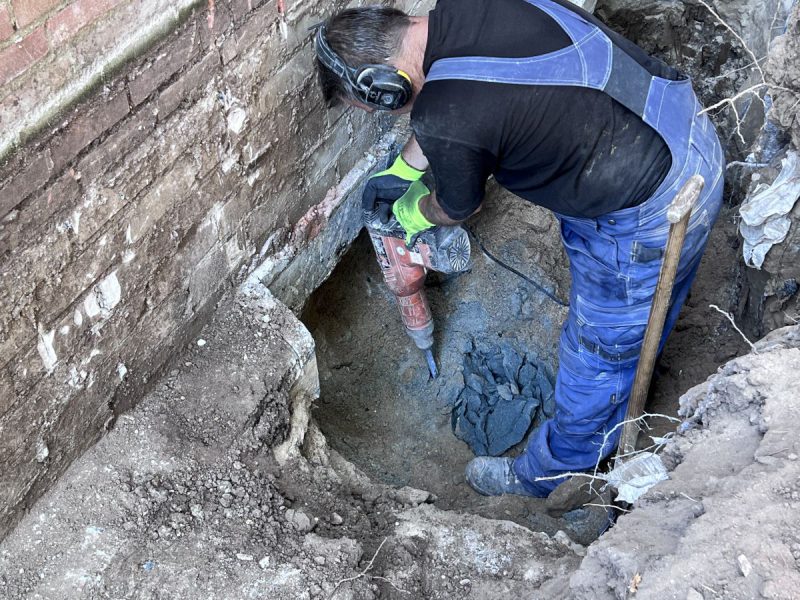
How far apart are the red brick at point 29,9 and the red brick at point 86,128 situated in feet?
0.95

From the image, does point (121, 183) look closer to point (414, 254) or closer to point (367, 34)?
point (367, 34)

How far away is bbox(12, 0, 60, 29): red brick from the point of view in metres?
1.81

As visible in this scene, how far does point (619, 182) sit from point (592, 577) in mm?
1326

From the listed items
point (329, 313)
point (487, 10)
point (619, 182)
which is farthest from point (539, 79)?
point (329, 313)

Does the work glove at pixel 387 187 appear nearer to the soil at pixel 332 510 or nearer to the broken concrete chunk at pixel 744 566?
the soil at pixel 332 510

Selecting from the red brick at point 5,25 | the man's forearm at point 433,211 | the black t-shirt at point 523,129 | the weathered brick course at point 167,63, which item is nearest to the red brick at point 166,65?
the weathered brick course at point 167,63

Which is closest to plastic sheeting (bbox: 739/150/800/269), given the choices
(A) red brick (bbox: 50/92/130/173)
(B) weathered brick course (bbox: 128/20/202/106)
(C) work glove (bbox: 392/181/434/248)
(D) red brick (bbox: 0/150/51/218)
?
(C) work glove (bbox: 392/181/434/248)

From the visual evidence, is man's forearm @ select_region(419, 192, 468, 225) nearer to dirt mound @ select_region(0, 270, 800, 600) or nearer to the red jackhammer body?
the red jackhammer body

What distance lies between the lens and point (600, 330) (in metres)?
3.12

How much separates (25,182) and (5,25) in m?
0.38

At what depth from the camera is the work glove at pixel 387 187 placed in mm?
3254

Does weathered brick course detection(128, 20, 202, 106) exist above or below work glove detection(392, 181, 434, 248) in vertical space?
above

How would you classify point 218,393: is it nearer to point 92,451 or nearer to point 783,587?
point 92,451

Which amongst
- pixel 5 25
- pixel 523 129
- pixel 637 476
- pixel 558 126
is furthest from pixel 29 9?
pixel 637 476
